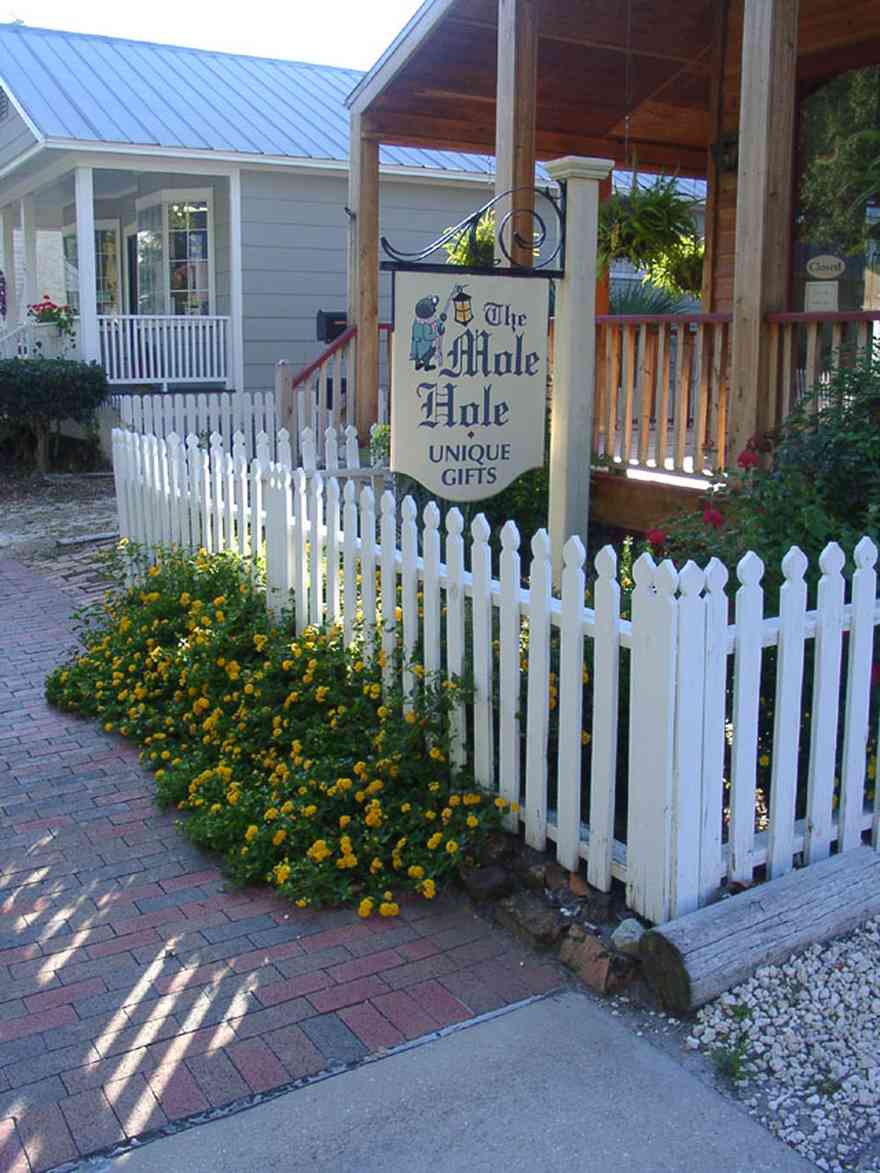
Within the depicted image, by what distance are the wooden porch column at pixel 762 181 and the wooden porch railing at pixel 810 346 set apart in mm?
70

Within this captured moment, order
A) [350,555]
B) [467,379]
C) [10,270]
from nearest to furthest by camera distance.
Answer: [467,379] < [350,555] < [10,270]

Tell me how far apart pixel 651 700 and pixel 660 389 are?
392 centimetres

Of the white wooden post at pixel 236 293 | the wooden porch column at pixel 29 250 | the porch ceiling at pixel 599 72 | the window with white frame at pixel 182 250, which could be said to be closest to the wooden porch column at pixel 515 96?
the porch ceiling at pixel 599 72

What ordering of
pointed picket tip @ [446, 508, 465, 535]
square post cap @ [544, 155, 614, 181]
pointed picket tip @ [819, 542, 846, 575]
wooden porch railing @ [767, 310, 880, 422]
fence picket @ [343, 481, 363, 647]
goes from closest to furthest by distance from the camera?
pointed picket tip @ [819, 542, 846, 575] → pointed picket tip @ [446, 508, 465, 535] → square post cap @ [544, 155, 614, 181] → fence picket @ [343, 481, 363, 647] → wooden porch railing @ [767, 310, 880, 422]

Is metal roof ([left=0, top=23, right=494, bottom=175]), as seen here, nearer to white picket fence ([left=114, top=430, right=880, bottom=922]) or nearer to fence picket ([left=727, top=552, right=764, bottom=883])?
white picket fence ([left=114, top=430, right=880, bottom=922])

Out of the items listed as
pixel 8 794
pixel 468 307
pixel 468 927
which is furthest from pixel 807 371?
pixel 8 794

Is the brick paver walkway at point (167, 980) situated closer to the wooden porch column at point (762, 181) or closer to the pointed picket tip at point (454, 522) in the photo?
the pointed picket tip at point (454, 522)

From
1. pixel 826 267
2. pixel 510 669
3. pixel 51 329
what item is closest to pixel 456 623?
pixel 510 669

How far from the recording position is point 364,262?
1030 centimetres

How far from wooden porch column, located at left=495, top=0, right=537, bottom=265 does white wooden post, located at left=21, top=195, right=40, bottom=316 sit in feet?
39.0

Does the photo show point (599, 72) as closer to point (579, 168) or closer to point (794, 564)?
point (579, 168)

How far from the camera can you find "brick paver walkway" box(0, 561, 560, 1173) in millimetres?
3229

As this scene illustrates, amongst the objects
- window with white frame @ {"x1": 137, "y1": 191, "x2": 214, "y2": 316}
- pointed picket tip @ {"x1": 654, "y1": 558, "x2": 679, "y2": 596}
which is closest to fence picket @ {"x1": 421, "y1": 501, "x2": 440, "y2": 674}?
pointed picket tip @ {"x1": 654, "y1": 558, "x2": 679, "y2": 596}

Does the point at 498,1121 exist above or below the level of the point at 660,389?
below
